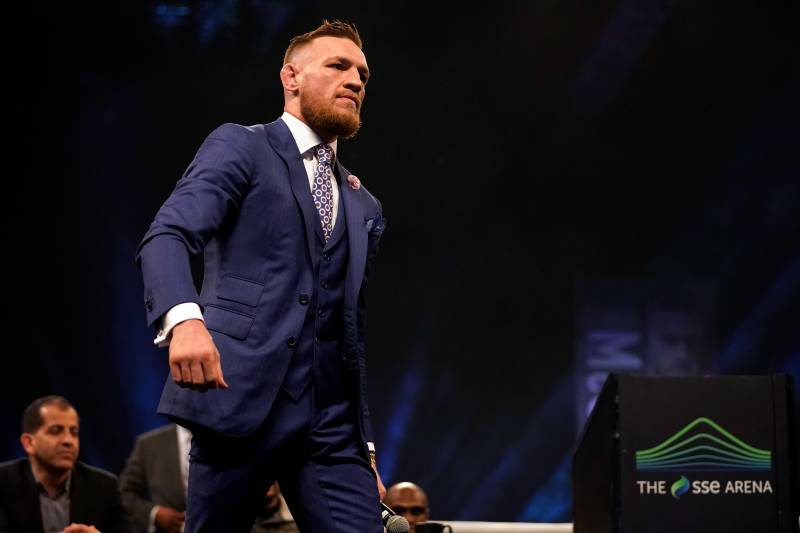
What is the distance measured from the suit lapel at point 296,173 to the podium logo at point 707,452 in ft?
4.09

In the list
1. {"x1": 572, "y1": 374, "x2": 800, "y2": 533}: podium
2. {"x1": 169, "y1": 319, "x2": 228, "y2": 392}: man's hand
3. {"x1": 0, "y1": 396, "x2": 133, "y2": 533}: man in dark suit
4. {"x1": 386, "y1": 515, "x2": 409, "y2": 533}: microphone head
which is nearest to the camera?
{"x1": 169, "y1": 319, "x2": 228, "y2": 392}: man's hand

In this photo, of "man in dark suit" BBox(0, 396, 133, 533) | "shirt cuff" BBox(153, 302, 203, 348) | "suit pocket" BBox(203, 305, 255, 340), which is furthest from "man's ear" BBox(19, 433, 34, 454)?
"shirt cuff" BBox(153, 302, 203, 348)

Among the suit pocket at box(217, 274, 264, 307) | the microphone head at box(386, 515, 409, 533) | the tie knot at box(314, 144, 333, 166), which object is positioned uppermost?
the tie knot at box(314, 144, 333, 166)

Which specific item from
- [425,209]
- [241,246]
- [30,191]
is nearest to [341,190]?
[241,246]

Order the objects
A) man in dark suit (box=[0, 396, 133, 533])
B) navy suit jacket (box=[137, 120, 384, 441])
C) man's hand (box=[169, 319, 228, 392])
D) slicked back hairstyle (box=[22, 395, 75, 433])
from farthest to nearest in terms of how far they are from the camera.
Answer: slicked back hairstyle (box=[22, 395, 75, 433]) → man in dark suit (box=[0, 396, 133, 533]) → navy suit jacket (box=[137, 120, 384, 441]) → man's hand (box=[169, 319, 228, 392])

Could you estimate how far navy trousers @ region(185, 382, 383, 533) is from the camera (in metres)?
1.64

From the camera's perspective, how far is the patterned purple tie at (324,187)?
1808mm

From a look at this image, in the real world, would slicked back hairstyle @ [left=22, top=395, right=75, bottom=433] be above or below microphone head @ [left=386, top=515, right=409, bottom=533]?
above

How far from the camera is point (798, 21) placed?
18.8ft

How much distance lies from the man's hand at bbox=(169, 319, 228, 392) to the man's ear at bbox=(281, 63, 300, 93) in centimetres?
66

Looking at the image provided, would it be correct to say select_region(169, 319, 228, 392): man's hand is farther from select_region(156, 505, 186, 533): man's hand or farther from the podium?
select_region(156, 505, 186, 533): man's hand

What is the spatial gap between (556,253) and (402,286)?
0.89 m

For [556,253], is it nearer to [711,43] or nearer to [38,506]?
[711,43]

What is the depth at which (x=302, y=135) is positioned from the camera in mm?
1875
